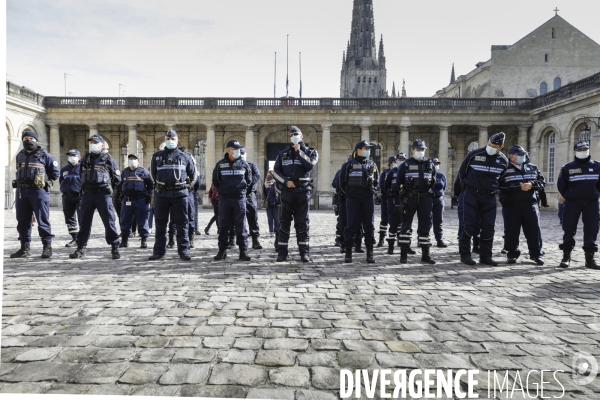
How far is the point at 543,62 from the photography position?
37031 mm

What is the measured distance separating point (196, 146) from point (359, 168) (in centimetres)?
2961

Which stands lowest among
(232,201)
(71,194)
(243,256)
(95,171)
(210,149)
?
(243,256)

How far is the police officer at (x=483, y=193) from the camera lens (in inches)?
286

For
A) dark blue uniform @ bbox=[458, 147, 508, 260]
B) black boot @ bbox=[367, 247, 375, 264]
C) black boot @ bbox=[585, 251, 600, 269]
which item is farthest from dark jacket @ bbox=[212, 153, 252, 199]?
black boot @ bbox=[585, 251, 600, 269]

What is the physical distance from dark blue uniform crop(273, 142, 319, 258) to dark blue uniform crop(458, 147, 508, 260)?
9.63 ft

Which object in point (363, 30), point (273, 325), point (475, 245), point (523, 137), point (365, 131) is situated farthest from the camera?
point (363, 30)

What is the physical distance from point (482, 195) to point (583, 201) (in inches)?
70.6

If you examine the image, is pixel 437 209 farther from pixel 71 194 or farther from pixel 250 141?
pixel 250 141

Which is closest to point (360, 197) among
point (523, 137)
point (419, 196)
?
point (419, 196)

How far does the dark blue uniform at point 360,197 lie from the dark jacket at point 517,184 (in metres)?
2.52

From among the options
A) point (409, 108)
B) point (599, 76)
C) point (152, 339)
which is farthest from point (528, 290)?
point (409, 108)

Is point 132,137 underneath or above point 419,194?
above

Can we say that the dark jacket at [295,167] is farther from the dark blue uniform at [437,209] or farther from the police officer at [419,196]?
the dark blue uniform at [437,209]

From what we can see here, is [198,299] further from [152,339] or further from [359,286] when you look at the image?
[359,286]
